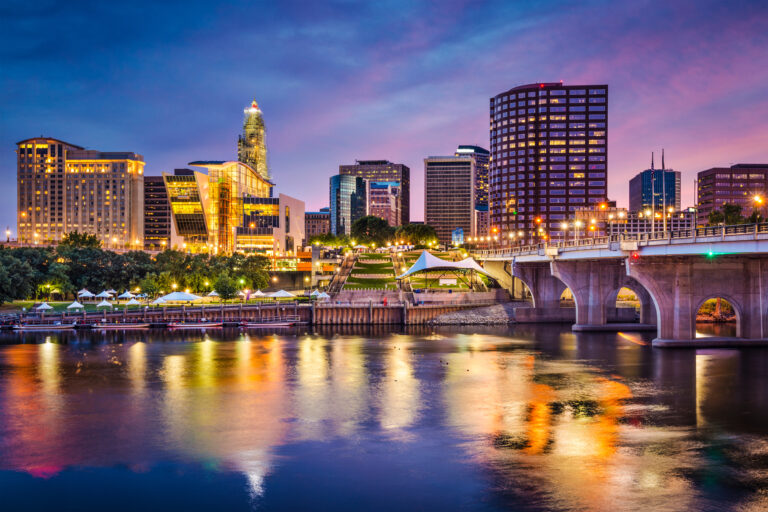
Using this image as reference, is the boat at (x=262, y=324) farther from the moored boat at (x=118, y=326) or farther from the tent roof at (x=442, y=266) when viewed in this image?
the tent roof at (x=442, y=266)

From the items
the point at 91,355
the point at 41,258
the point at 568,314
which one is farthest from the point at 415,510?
the point at 41,258

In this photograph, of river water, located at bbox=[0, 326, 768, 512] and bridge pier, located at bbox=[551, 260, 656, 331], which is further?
bridge pier, located at bbox=[551, 260, 656, 331]

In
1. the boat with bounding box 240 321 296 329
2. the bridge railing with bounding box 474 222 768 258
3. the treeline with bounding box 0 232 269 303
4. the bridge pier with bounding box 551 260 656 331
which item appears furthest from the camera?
the treeline with bounding box 0 232 269 303

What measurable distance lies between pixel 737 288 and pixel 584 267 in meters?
25.8

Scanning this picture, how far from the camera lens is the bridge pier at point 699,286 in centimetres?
6738

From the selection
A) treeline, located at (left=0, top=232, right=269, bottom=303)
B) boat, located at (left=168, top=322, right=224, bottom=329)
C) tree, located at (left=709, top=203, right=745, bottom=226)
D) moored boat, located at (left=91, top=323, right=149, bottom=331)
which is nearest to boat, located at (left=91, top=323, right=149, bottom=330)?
moored boat, located at (left=91, top=323, right=149, bottom=331)

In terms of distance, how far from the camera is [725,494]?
28.4 m

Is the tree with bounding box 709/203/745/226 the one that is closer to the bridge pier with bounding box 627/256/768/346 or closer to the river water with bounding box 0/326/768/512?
the bridge pier with bounding box 627/256/768/346

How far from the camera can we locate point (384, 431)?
38.3 meters

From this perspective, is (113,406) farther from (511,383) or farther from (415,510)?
(511,383)

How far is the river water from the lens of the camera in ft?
94.5

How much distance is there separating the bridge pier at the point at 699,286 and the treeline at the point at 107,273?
70.3 meters

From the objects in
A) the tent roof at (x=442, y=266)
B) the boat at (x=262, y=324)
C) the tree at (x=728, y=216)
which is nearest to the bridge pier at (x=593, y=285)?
the tent roof at (x=442, y=266)

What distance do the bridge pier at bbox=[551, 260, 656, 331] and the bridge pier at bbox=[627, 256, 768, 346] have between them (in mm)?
20097
